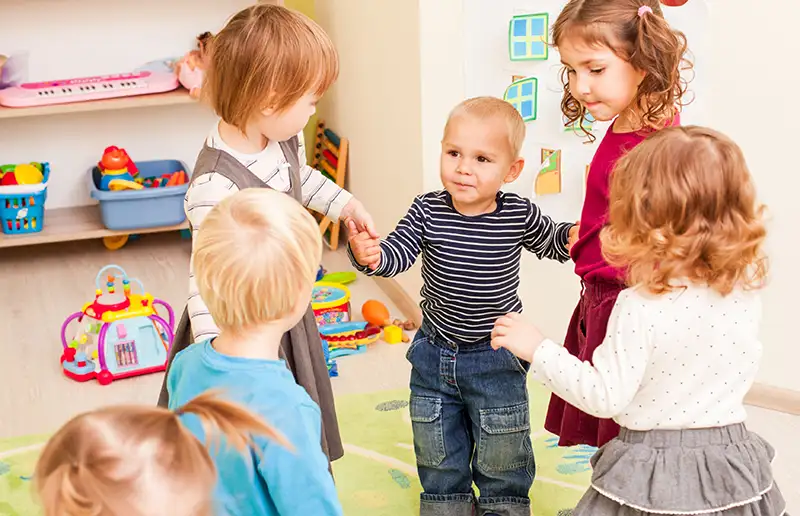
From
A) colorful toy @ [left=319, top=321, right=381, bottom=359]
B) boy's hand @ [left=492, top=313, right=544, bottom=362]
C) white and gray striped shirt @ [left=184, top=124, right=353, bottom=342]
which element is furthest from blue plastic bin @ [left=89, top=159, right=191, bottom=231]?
boy's hand @ [left=492, top=313, right=544, bottom=362]

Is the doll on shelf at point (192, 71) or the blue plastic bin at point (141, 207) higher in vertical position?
the doll on shelf at point (192, 71)

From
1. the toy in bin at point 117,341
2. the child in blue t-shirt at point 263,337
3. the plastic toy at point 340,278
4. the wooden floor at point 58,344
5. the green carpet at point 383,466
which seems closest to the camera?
the child in blue t-shirt at point 263,337

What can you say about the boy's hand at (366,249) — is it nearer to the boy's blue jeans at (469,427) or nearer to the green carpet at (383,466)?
the boy's blue jeans at (469,427)

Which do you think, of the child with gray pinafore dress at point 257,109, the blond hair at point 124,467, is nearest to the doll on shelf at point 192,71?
the child with gray pinafore dress at point 257,109

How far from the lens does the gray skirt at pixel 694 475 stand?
4.60 ft

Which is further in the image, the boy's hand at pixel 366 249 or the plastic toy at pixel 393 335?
the plastic toy at pixel 393 335

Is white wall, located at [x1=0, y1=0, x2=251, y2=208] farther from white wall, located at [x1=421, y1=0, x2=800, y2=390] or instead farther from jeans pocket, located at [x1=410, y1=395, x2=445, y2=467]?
jeans pocket, located at [x1=410, y1=395, x2=445, y2=467]

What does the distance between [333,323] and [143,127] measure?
1.49 metres

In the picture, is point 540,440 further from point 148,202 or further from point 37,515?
point 148,202

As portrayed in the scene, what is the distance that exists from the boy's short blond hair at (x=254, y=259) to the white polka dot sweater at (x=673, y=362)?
1.34 ft

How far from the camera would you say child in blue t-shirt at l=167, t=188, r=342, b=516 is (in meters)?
1.25

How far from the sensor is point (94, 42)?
390 centimetres

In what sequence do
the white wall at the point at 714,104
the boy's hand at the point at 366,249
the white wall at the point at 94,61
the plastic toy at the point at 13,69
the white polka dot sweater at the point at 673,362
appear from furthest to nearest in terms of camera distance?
the white wall at the point at 94,61 < the plastic toy at the point at 13,69 < the white wall at the point at 714,104 < the boy's hand at the point at 366,249 < the white polka dot sweater at the point at 673,362

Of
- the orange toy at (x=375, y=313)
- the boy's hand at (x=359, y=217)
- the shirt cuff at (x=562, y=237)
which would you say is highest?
the boy's hand at (x=359, y=217)
